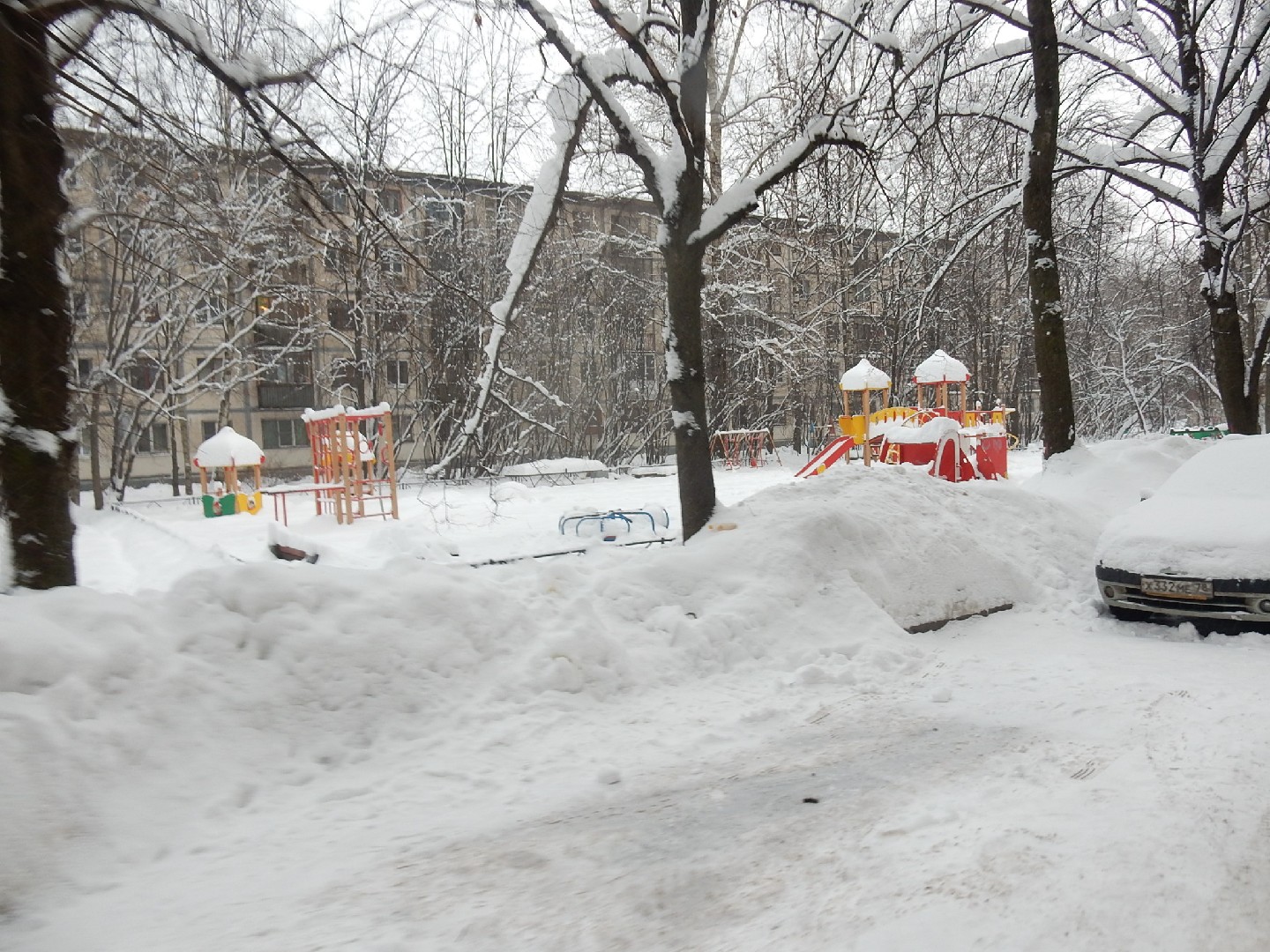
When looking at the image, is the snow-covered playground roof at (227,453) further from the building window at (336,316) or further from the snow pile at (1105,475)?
the snow pile at (1105,475)

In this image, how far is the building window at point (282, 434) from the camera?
41.2 meters

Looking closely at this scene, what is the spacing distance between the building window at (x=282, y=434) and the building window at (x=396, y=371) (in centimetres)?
1007

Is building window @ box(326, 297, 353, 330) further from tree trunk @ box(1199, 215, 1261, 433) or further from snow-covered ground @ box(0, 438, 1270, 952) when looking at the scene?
snow-covered ground @ box(0, 438, 1270, 952)

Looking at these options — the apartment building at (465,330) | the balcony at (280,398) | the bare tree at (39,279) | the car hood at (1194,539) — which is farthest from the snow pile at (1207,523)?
the balcony at (280,398)

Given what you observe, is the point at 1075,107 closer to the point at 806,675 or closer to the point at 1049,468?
the point at 1049,468

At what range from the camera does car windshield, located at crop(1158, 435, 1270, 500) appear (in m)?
7.58

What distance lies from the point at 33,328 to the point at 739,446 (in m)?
29.8

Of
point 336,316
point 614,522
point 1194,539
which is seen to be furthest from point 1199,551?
point 336,316

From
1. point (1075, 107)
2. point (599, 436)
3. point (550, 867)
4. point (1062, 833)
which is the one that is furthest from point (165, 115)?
point (599, 436)

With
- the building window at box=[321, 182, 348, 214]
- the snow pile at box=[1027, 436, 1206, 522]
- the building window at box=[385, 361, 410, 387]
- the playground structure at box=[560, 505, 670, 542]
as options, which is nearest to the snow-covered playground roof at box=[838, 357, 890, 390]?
the snow pile at box=[1027, 436, 1206, 522]

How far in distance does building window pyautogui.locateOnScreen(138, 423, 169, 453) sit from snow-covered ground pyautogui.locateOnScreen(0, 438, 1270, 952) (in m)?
37.8

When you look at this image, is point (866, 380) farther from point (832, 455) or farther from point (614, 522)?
point (614, 522)

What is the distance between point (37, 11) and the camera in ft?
13.8

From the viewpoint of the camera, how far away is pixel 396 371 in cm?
3091
